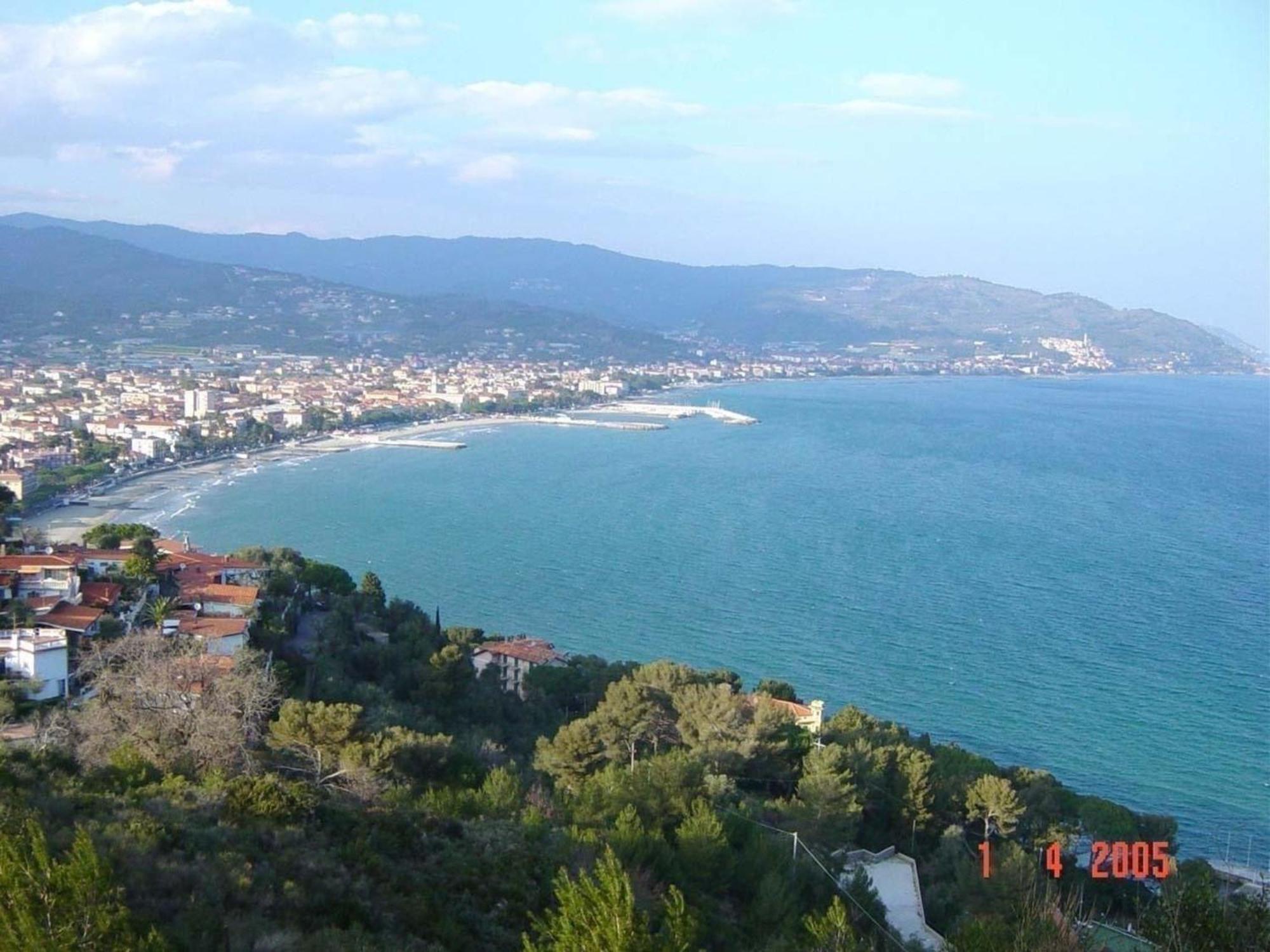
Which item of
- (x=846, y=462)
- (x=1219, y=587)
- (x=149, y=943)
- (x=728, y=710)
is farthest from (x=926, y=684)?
(x=846, y=462)

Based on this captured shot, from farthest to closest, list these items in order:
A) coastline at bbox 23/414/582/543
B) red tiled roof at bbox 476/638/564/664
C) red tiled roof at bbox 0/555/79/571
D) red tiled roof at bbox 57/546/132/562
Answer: coastline at bbox 23/414/582/543
red tiled roof at bbox 476/638/564/664
red tiled roof at bbox 57/546/132/562
red tiled roof at bbox 0/555/79/571

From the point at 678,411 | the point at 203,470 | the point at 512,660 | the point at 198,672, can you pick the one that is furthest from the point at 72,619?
the point at 678,411

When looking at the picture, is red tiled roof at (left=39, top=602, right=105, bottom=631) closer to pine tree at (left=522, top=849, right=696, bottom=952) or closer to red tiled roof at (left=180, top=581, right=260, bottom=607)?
red tiled roof at (left=180, top=581, right=260, bottom=607)

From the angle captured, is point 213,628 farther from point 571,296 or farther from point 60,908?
point 571,296

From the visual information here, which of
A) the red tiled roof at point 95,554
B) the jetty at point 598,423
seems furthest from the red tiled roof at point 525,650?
the jetty at point 598,423

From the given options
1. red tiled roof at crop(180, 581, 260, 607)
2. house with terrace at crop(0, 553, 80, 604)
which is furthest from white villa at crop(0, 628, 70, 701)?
red tiled roof at crop(180, 581, 260, 607)
